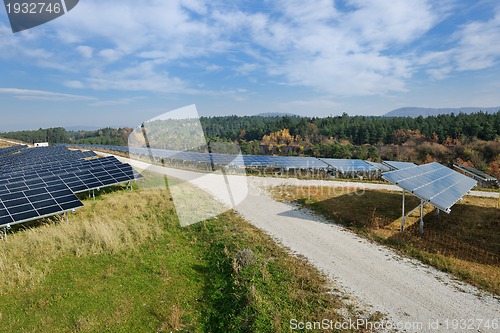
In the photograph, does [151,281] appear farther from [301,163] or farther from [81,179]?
[301,163]

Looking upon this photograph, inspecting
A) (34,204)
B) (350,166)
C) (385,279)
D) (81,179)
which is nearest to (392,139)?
(350,166)

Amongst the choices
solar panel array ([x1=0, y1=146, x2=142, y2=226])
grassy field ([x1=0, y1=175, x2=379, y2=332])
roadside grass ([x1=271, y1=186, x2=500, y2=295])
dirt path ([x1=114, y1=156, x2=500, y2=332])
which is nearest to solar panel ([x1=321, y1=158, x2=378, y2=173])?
roadside grass ([x1=271, y1=186, x2=500, y2=295])

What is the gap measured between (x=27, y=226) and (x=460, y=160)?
79611mm

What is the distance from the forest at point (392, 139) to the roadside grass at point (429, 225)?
→ 3703cm

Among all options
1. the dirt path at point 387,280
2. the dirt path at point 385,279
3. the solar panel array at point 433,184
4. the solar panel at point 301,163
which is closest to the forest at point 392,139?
the solar panel at point 301,163

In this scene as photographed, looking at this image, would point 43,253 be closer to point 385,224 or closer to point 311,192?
point 385,224

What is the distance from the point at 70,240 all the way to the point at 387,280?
1613cm

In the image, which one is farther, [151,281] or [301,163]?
[301,163]

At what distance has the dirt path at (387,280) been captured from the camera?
1027 centimetres

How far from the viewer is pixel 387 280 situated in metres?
12.8


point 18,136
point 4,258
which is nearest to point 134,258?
point 4,258

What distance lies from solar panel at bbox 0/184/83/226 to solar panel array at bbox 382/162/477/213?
20.9 meters

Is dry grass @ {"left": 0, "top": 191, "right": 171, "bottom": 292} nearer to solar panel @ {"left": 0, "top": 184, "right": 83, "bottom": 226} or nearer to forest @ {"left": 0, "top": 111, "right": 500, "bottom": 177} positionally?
solar panel @ {"left": 0, "top": 184, "right": 83, "bottom": 226}

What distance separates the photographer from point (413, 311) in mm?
10602
